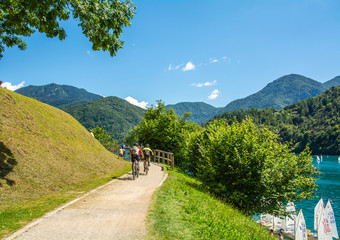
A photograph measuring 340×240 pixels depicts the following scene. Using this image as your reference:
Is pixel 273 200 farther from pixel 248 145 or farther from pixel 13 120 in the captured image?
pixel 13 120

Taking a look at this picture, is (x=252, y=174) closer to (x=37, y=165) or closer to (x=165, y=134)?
(x=37, y=165)

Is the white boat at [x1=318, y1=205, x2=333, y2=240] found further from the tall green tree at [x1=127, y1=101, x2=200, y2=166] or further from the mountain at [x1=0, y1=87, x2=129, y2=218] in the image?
the mountain at [x1=0, y1=87, x2=129, y2=218]

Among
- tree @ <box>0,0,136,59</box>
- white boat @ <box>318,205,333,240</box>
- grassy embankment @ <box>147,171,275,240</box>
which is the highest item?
tree @ <box>0,0,136,59</box>

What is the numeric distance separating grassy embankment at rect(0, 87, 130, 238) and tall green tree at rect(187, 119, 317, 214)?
801 centimetres

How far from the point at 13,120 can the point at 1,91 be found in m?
3.59

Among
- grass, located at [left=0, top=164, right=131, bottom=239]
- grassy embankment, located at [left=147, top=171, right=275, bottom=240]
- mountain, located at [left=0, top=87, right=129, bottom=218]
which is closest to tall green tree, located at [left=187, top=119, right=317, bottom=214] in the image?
grassy embankment, located at [left=147, top=171, right=275, bottom=240]

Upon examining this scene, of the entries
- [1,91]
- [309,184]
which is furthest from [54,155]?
[309,184]

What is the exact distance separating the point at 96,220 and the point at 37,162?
7.62 meters

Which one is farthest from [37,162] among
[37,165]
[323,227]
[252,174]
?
[323,227]

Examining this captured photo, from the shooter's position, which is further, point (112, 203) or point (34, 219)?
point (112, 203)

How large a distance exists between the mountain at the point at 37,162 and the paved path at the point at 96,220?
77 centimetres

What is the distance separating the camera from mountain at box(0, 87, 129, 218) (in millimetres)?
8797

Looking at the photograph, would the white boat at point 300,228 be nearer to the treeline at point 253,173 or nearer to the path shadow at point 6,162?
the treeline at point 253,173

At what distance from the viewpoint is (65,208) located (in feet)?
25.6
